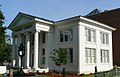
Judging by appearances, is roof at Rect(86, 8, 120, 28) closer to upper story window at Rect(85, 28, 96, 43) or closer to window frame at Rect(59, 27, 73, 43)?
upper story window at Rect(85, 28, 96, 43)

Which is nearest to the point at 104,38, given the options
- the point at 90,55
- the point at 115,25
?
the point at 90,55

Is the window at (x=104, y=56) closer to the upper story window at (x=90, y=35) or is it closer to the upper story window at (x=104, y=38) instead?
the upper story window at (x=104, y=38)

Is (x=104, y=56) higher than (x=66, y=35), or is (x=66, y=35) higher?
(x=66, y=35)

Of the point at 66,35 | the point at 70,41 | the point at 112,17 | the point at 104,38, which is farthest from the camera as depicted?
the point at 112,17

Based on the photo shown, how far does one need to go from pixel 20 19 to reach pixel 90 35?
12.3 metres

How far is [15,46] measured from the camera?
37.9m

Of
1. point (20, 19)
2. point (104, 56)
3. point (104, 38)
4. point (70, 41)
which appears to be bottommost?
point (104, 56)

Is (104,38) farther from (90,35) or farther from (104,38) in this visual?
(90,35)

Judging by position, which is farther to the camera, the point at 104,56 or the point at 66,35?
the point at 104,56

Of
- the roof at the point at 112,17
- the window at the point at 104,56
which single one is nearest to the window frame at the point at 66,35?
the window at the point at 104,56

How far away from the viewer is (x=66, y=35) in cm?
3058

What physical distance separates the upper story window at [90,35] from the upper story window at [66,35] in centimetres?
232

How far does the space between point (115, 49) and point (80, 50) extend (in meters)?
16.8

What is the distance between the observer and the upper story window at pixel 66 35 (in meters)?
29.8
